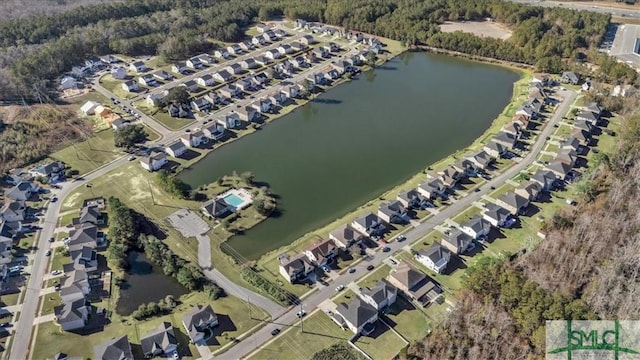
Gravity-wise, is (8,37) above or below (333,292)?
above

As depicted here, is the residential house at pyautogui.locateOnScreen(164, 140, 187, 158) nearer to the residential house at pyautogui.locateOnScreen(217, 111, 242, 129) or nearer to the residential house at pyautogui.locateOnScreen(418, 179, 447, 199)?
the residential house at pyautogui.locateOnScreen(217, 111, 242, 129)

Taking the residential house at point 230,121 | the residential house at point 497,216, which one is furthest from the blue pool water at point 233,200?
the residential house at point 497,216

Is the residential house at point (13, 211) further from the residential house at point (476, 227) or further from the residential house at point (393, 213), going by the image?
the residential house at point (476, 227)

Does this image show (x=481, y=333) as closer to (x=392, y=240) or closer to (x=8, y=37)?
(x=392, y=240)

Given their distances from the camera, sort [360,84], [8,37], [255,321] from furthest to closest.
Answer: [8,37]
[360,84]
[255,321]

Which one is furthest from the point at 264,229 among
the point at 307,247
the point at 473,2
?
the point at 473,2
